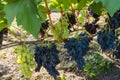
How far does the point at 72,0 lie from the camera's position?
149cm

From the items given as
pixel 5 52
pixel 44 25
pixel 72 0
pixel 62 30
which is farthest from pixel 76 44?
pixel 5 52

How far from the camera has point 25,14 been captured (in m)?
1.06

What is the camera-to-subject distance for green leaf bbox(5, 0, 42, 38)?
3.38 ft

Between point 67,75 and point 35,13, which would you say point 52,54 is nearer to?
point 35,13

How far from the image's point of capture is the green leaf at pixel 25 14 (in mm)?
1029

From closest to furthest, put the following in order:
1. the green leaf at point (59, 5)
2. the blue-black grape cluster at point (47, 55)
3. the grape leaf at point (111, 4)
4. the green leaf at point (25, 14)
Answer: the grape leaf at point (111, 4), the green leaf at point (25, 14), the green leaf at point (59, 5), the blue-black grape cluster at point (47, 55)

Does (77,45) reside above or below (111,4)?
below

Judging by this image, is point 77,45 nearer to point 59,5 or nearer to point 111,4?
point 59,5

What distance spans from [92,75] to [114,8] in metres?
1.88

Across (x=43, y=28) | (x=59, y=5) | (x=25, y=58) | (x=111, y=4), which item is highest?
(x=111, y=4)

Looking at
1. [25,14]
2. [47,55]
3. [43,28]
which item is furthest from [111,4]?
[43,28]

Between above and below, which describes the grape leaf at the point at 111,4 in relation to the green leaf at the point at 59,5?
above

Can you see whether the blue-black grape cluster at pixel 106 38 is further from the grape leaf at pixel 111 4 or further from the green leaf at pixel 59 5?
the grape leaf at pixel 111 4

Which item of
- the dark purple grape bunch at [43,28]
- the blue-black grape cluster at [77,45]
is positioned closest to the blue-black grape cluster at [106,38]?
the blue-black grape cluster at [77,45]
